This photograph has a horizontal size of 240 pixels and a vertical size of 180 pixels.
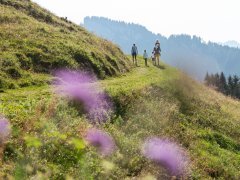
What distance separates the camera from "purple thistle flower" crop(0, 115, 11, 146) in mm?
15820

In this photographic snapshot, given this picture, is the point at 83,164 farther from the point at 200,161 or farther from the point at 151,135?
the point at 200,161

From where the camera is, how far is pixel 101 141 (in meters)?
18.8

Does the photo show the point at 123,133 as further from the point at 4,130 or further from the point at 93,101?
the point at 4,130

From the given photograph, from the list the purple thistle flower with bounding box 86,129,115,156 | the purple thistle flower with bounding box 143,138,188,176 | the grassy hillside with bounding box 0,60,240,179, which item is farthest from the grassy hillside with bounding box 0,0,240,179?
the purple thistle flower with bounding box 143,138,188,176

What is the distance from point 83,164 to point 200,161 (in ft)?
30.0

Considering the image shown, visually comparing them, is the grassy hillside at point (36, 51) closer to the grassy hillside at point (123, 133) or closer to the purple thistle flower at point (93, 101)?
the grassy hillside at point (123, 133)

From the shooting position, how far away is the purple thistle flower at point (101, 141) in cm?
1816

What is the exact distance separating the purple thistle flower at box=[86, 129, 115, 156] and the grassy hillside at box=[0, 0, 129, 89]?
9117 mm

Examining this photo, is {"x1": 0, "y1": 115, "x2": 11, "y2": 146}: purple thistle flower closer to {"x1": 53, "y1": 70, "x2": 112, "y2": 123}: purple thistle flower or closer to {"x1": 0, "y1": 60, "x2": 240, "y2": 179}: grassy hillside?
{"x1": 0, "y1": 60, "x2": 240, "y2": 179}: grassy hillside

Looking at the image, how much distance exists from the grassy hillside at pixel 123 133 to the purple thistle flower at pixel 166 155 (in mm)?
427

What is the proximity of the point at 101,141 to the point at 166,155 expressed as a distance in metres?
3.50

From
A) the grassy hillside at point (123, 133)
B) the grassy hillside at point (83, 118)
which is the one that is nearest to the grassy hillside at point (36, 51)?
the grassy hillside at point (83, 118)

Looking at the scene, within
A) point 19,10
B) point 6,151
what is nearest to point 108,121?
point 6,151

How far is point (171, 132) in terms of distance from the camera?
25188 millimetres
